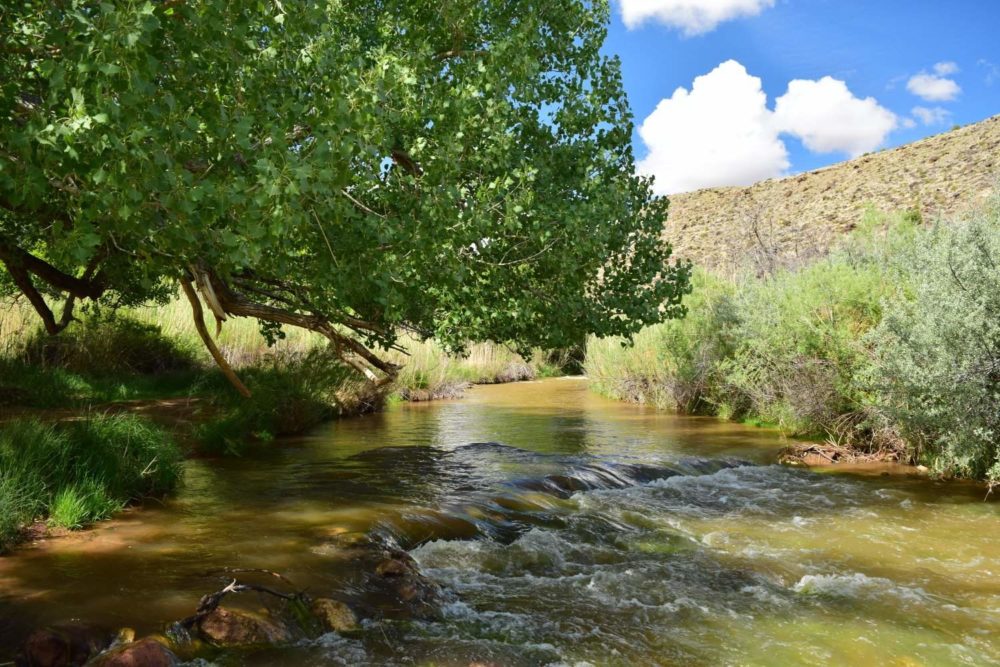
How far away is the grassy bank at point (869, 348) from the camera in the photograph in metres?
8.91

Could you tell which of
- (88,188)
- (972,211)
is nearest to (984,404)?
(972,211)

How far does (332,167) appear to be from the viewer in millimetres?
5492

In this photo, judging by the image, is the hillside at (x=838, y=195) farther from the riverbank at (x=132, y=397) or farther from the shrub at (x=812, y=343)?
the riverbank at (x=132, y=397)

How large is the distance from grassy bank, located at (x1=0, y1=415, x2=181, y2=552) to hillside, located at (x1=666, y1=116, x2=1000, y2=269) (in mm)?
32911

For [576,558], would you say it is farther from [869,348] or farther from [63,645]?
[869,348]

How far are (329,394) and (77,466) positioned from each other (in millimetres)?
9218

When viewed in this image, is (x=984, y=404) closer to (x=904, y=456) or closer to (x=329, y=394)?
(x=904, y=456)

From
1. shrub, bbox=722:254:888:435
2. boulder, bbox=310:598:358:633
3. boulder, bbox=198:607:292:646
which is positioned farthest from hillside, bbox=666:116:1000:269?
boulder, bbox=198:607:292:646

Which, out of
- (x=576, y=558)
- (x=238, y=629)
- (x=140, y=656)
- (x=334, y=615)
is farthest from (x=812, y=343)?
(x=140, y=656)

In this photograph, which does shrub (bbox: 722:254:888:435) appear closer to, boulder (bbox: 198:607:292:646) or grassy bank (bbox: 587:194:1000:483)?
grassy bank (bbox: 587:194:1000:483)

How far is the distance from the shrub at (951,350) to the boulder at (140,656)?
343 inches

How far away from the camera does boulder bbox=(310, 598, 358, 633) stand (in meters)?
4.89

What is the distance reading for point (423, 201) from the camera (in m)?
8.12

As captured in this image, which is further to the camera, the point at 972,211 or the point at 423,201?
the point at 972,211
